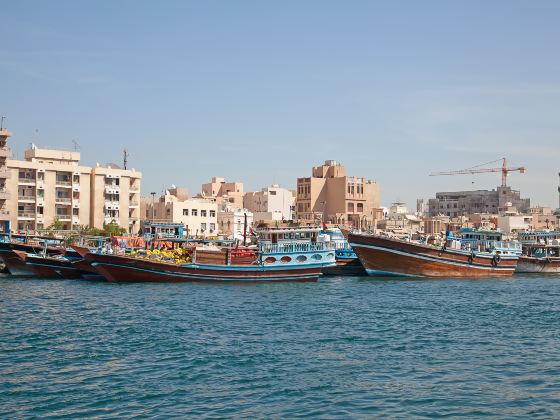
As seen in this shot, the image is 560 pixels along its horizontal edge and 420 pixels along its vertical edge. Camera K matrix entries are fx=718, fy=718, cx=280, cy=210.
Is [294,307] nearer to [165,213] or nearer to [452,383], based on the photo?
[452,383]

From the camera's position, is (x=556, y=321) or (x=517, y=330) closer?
(x=517, y=330)

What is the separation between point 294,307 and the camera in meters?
35.5

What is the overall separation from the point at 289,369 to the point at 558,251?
180ft

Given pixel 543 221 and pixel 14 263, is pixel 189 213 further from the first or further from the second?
pixel 543 221

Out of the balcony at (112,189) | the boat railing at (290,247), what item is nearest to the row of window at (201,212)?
the balcony at (112,189)

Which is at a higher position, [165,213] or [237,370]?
[165,213]

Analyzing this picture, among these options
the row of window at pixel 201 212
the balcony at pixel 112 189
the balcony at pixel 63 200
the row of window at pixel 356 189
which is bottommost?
the row of window at pixel 201 212

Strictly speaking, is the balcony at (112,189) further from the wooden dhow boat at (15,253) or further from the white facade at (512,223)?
the white facade at (512,223)

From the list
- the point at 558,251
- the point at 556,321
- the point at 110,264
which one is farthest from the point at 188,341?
the point at 558,251

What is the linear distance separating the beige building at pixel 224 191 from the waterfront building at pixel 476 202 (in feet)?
177

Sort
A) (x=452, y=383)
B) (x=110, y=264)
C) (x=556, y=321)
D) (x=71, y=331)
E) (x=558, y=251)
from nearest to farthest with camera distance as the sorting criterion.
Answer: (x=452, y=383), (x=71, y=331), (x=556, y=321), (x=110, y=264), (x=558, y=251)

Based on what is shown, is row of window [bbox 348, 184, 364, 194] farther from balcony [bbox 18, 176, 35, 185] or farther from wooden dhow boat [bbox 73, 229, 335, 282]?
wooden dhow boat [bbox 73, 229, 335, 282]

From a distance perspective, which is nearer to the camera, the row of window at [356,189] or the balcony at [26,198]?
the balcony at [26,198]

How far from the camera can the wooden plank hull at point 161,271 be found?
45.6 metres
